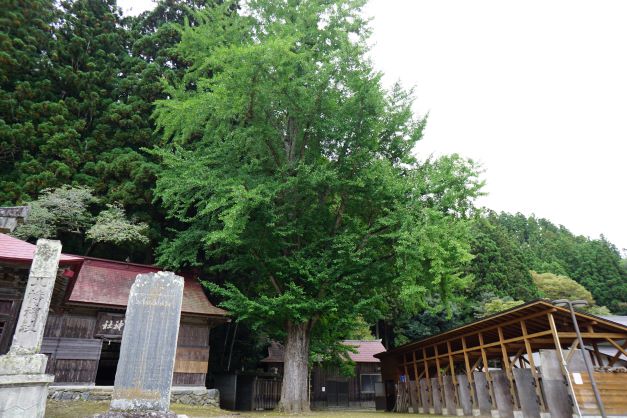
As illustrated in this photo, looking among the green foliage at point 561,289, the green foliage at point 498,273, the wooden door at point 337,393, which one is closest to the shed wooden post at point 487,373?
the wooden door at point 337,393

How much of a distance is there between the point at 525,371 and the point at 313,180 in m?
9.09

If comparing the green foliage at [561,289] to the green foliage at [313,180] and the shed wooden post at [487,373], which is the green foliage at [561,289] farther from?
the green foliage at [313,180]

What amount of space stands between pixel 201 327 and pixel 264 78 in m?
9.96

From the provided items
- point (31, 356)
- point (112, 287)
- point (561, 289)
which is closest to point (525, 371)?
point (31, 356)

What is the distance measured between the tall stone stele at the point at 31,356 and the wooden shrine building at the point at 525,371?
39.4ft

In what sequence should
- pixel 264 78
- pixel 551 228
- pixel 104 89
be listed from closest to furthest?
pixel 264 78 → pixel 104 89 → pixel 551 228

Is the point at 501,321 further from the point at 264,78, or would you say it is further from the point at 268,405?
the point at 268,405

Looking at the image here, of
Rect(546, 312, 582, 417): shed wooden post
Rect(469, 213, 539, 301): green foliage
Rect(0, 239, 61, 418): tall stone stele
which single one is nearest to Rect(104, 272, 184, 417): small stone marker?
Rect(0, 239, 61, 418): tall stone stele

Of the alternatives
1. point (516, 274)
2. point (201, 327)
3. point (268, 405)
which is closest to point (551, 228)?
point (516, 274)

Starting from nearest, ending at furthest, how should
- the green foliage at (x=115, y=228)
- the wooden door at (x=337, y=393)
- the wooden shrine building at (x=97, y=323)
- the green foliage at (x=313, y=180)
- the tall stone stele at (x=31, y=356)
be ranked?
the tall stone stele at (x=31, y=356) → the green foliage at (x=313, y=180) → the wooden shrine building at (x=97, y=323) → the green foliage at (x=115, y=228) → the wooden door at (x=337, y=393)

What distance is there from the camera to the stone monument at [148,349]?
770 centimetres

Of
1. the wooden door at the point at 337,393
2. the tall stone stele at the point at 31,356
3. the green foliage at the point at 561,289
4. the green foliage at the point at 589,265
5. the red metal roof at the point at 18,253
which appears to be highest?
the green foliage at the point at 589,265

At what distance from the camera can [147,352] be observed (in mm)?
8164

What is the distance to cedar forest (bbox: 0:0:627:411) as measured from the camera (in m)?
12.7
